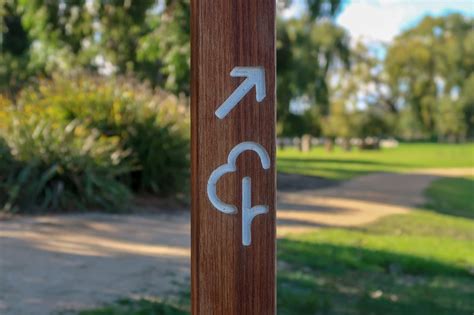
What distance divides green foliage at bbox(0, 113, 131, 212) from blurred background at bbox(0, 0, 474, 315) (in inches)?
0.9

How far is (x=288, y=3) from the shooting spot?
18062 mm

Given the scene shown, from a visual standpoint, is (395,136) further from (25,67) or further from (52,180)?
(52,180)

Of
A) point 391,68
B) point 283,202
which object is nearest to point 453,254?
point 283,202

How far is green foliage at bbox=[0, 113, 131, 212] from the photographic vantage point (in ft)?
38.1

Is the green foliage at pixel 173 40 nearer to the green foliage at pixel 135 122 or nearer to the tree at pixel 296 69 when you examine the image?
the green foliage at pixel 135 122

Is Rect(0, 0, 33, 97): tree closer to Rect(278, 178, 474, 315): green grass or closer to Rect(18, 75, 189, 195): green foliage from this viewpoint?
Rect(18, 75, 189, 195): green foliage

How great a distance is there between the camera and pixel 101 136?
1328 cm

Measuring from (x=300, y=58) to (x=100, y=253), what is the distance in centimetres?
1574

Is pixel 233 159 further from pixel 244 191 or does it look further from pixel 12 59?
pixel 12 59

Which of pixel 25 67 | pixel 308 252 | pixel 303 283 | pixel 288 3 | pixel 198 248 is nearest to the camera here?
pixel 198 248

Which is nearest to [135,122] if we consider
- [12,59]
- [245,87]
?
[245,87]

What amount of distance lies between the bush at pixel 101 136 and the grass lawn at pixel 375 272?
3.70 meters

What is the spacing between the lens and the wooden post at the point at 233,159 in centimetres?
300

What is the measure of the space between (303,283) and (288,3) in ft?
38.7
